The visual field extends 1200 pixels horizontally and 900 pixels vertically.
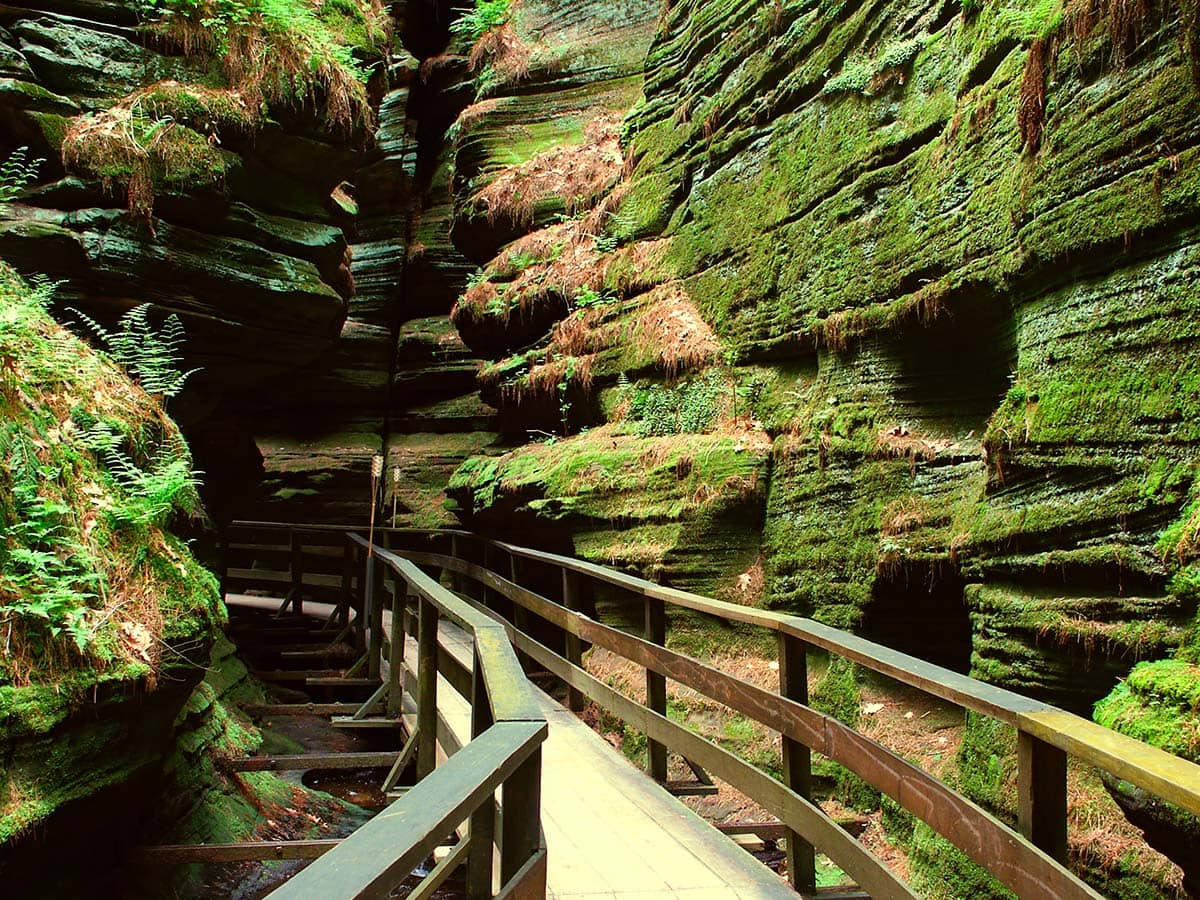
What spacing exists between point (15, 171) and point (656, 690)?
30.5ft

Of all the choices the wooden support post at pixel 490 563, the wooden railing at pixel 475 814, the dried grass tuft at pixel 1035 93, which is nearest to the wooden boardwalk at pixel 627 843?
the wooden railing at pixel 475 814

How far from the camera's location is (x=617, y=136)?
12812mm

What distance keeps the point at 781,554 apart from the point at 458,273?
45.0ft

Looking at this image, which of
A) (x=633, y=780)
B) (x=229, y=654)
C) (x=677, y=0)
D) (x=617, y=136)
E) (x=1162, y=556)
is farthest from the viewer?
(x=617, y=136)

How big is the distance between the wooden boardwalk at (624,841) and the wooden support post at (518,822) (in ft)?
3.99

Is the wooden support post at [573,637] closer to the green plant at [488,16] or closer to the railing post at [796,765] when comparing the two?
the railing post at [796,765]

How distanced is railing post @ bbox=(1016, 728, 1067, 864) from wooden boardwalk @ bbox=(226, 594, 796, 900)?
1.27 m

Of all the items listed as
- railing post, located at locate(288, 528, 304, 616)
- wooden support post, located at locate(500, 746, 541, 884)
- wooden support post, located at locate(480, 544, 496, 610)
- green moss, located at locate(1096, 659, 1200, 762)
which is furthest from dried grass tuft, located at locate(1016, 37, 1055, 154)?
railing post, located at locate(288, 528, 304, 616)

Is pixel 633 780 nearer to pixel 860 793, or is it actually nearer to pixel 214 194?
pixel 860 793

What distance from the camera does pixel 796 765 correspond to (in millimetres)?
3643

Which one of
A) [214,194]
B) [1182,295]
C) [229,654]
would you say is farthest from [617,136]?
[1182,295]

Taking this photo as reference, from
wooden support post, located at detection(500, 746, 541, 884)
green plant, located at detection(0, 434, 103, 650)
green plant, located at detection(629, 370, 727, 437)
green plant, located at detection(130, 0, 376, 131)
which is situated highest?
green plant, located at detection(130, 0, 376, 131)

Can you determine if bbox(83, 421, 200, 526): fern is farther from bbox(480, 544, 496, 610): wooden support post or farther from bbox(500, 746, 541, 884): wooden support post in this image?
bbox(480, 544, 496, 610): wooden support post

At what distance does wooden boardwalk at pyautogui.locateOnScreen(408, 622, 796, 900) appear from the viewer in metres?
3.28
